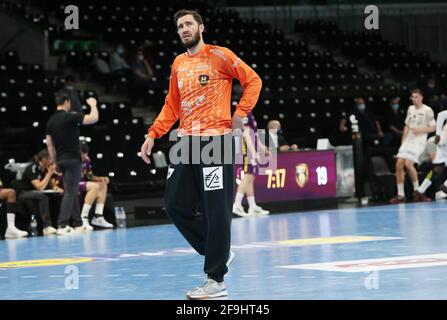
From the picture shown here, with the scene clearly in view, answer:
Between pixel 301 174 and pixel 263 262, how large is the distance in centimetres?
862

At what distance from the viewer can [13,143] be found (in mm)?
17859

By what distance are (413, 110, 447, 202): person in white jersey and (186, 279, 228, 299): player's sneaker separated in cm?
1075

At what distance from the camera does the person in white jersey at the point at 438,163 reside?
17078 millimetres

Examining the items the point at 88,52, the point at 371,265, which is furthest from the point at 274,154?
the point at 371,265

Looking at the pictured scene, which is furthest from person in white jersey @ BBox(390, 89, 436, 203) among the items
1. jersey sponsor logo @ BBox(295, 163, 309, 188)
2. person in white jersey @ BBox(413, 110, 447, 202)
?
jersey sponsor logo @ BBox(295, 163, 309, 188)

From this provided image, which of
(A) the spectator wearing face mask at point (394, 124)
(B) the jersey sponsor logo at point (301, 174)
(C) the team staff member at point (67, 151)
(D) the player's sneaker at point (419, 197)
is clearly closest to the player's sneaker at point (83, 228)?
(C) the team staff member at point (67, 151)

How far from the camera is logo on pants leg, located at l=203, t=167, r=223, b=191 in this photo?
274 inches

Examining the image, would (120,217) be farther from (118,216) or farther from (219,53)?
(219,53)

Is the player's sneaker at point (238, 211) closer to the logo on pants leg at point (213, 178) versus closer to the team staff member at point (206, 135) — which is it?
the team staff member at point (206, 135)

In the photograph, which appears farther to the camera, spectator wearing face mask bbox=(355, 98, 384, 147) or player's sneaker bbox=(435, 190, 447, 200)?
spectator wearing face mask bbox=(355, 98, 384, 147)

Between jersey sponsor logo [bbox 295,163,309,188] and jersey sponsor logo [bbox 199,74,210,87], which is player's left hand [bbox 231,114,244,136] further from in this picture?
jersey sponsor logo [bbox 295,163,309,188]

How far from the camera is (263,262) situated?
30.1 feet

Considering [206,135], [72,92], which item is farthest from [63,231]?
[206,135]
